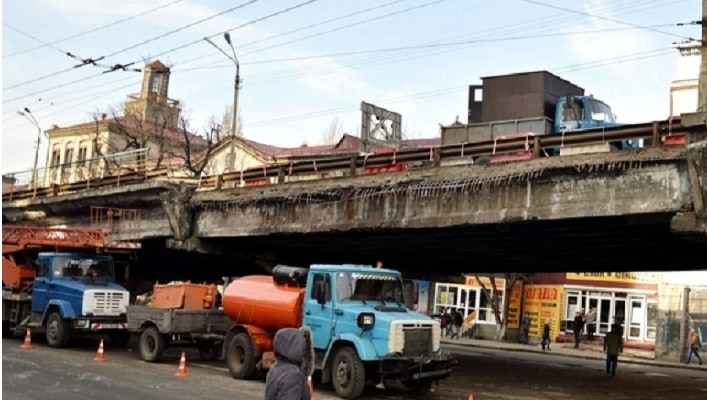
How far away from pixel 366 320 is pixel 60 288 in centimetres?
1152

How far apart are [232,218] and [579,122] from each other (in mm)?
11878

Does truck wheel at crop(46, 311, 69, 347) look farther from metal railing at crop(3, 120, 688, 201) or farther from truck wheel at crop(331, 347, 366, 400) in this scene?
truck wheel at crop(331, 347, 366, 400)

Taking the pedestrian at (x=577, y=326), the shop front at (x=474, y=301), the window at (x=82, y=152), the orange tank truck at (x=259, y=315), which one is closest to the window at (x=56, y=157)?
the window at (x=82, y=152)

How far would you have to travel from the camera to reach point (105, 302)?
21859mm

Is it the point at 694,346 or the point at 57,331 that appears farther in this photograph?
the point at 694,346

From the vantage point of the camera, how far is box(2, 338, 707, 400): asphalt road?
45.8ft

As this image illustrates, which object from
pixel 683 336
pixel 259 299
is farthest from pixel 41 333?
pixel 683 336

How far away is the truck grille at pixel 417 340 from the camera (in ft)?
48.2

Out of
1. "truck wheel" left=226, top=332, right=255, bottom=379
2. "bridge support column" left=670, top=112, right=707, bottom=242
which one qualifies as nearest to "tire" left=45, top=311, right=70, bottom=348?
"truck wheel" left=226, top=332, right=255, bottom=379

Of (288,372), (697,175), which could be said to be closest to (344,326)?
(697,175)

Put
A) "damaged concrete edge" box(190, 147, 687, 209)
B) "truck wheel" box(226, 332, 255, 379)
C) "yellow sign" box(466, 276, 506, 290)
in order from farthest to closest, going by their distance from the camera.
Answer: "yellow sign" box(466, 276, 506, 290) < "truck wheel" box(226, 332, 255, 379) < "damaged concrete edge" box(190, 147, 687, 209)

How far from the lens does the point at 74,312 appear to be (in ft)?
70.2

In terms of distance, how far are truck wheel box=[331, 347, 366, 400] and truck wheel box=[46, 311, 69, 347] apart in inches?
394

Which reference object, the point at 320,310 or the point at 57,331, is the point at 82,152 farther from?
the point at 320,310
